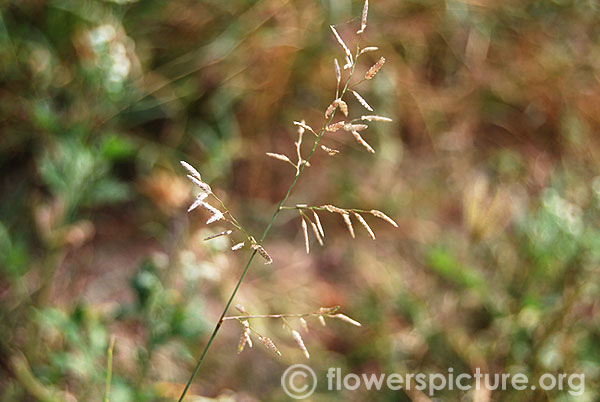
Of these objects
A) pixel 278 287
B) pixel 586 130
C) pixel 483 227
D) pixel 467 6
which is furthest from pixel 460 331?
pixel 467 6

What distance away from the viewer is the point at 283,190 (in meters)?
2.09

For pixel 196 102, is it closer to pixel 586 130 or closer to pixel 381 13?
pixel 381 13

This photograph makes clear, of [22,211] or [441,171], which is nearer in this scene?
[22,211]

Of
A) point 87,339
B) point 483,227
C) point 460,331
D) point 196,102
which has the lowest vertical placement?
point 460,331

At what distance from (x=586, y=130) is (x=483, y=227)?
824mm

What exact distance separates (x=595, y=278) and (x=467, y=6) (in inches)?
50.5

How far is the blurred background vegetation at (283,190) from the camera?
1443mm

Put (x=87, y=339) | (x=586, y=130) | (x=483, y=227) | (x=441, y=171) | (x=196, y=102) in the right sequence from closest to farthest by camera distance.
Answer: (x=87, y=339) → (x=483, y=227) → (x=196, y=102) → (x=441, y=171) → (x=586, y=130)

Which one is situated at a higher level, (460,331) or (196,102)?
(196,102)

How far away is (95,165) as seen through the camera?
1415mm

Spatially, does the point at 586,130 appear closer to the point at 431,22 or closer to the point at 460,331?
the point at 431,22

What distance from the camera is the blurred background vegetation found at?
56.8 inches

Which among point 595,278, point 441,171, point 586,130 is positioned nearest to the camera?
point 595,278

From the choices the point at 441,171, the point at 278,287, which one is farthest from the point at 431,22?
the point at 278,287
